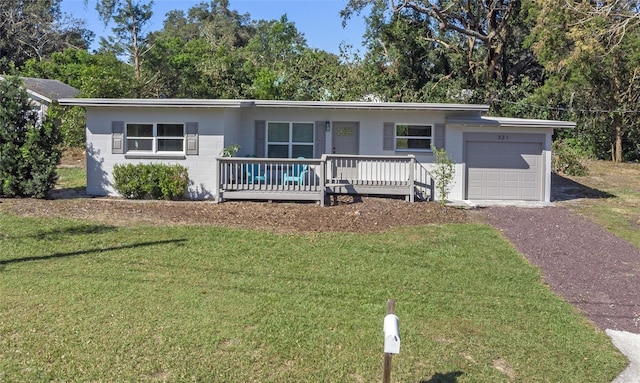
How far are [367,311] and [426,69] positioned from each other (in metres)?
26.8

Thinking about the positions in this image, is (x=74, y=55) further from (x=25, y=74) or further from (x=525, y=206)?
(x=525, y=206)

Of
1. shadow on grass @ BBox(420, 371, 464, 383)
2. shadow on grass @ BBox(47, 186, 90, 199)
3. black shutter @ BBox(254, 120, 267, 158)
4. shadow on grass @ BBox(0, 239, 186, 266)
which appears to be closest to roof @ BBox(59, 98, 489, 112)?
black shutter @ BBox(254, 120, 267, 158)

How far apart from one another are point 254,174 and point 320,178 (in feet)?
6.02

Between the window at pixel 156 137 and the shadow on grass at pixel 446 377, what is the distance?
11.8 m

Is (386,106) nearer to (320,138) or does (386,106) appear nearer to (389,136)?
(389,136)

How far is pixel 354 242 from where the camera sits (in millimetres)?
10633

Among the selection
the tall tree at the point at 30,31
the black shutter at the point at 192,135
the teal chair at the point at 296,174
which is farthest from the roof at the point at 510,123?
the tall tree at the point at 30,31

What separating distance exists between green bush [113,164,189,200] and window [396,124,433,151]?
616cm

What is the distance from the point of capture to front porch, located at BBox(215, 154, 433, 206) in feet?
48.3

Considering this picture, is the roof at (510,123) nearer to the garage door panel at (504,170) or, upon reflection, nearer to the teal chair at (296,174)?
the garage door panel at (504,170)

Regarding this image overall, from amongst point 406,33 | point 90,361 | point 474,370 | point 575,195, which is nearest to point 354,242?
point 474,370

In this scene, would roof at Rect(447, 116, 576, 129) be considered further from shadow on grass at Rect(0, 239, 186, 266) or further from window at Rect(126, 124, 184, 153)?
shadow on grass at Rect(0, 239, 186, 266)

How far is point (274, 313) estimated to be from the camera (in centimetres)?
658

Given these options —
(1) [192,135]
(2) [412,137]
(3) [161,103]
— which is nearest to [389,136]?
(2) [412,137]
